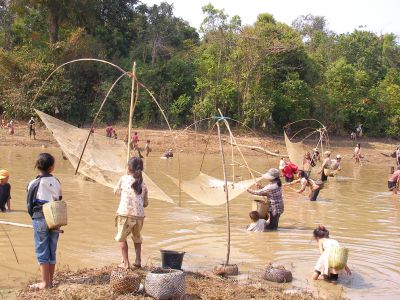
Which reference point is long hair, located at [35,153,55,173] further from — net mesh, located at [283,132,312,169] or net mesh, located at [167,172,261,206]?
net mesh, located at [283,132,312,169]

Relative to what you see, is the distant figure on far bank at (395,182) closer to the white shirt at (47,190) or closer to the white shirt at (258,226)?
the white shirt at (258,226)

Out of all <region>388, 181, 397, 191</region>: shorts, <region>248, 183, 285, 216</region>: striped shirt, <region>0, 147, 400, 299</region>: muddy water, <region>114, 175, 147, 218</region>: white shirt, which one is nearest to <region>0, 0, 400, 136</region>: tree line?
<region>388, 181, 397, 191</region>: shorts

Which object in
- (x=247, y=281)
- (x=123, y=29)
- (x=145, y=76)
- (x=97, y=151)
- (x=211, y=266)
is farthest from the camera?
(x=123, y=29)

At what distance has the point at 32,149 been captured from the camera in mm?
19828

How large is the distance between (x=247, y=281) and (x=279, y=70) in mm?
22353

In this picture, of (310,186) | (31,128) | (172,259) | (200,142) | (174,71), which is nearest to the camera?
(172,259)

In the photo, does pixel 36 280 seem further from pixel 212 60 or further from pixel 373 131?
pixel 373 131

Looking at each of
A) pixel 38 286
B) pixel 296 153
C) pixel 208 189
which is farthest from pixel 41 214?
pixel 296 153

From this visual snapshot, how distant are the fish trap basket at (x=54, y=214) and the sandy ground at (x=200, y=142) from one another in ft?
54.5

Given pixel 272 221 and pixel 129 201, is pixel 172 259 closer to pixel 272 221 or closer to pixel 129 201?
pixel 129 201

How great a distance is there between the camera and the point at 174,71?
27172 mm

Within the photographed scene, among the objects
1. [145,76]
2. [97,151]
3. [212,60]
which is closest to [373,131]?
[212,60]

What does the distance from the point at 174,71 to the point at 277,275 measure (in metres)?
22.6

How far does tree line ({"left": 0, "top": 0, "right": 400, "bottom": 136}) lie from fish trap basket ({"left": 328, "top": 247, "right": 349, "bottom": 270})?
64.0 ft
